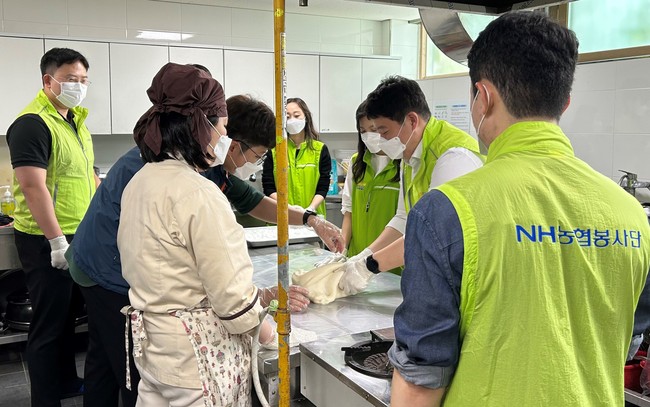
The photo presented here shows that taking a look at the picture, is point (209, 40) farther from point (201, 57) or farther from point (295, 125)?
point (295, 125)

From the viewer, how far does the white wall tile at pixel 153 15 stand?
4617mm

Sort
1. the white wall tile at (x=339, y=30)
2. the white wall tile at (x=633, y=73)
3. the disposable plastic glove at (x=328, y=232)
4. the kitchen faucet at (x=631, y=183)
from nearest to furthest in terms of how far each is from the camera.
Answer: the disposable plastic glove at (x=328, y=232) → the kitchen faucet at (x=631, y=183) → the white wall tile at (x=633, y=73) → the white wall tile at (x=339, y=30)

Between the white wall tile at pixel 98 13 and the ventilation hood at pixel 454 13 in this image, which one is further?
the white wall tile at pixel 98 13

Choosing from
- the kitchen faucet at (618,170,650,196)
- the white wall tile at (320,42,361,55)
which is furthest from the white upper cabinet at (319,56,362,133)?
the kitchen faucet at (618,170,650,196)

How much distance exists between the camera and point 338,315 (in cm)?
194

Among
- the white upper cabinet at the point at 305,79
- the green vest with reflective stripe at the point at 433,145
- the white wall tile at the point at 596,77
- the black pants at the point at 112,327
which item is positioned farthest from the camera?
the white upper cabinet at the point at 305,79

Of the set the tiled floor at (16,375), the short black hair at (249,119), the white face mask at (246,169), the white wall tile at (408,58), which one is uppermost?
the white wall tile at (408,58)

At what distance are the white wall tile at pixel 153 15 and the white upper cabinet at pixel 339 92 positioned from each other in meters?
1.28

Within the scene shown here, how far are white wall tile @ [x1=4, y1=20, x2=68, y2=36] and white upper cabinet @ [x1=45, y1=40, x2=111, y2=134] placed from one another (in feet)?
1.15

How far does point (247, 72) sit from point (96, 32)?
47.5 inches

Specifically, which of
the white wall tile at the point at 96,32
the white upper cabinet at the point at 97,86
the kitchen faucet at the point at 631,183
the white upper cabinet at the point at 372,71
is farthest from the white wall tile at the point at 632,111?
the white wall tile at the point at 96,32

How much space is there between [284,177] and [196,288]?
41 cm

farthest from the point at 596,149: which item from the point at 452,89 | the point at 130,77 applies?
the point at 130,77

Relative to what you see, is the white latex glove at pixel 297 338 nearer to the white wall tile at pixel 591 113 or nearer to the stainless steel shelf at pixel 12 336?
the stainless steel shelf at pixel 12 336
